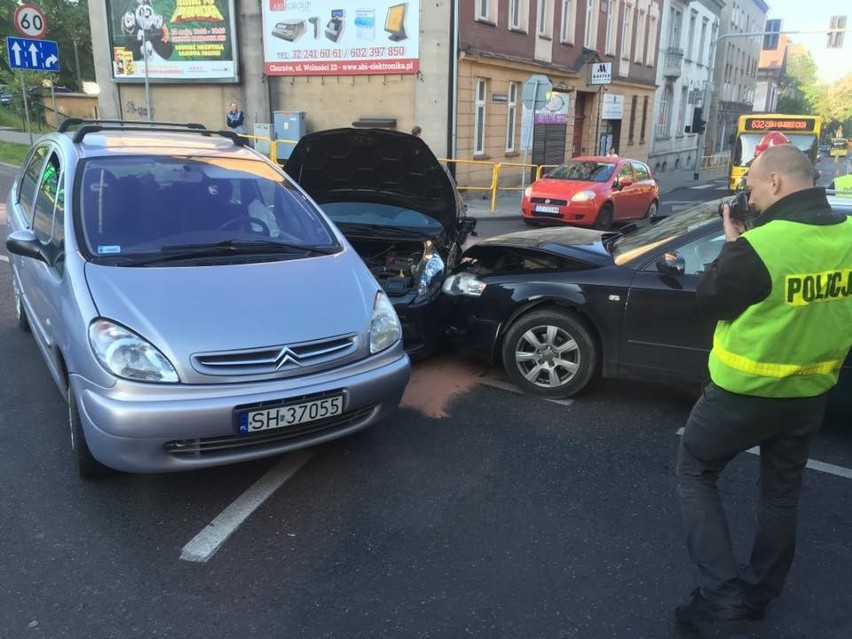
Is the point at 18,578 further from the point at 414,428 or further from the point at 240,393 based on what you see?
the point at 414,428

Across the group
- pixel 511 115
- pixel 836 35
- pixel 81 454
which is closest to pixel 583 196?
pixel 511 115

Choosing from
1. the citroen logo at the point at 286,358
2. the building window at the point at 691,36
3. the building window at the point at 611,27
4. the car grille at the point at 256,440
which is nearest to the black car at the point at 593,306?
the car grille at the point at 256,440

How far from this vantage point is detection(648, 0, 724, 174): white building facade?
121 feet

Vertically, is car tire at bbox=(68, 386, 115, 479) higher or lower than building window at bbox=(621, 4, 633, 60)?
lower

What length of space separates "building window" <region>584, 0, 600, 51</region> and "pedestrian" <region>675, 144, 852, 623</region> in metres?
26.7

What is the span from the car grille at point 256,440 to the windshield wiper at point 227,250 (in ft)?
3.43

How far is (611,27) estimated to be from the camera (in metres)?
29.0

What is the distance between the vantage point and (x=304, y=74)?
769 inches

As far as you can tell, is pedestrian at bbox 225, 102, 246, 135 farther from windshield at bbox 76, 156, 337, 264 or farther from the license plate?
the license plate

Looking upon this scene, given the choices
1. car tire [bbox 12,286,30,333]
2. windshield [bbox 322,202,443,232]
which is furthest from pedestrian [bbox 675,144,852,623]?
car tire [bbox 12,286,30,333]

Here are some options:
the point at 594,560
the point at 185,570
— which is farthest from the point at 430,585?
the point at 185,570

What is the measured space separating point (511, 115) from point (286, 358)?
20.1 meters

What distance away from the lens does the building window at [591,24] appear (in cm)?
2623

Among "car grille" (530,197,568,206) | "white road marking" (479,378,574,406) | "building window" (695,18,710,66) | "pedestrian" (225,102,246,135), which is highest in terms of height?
"building window" (695,18,710,66)
